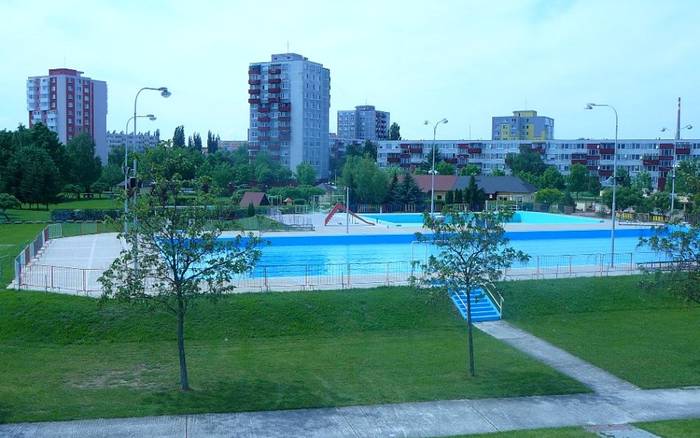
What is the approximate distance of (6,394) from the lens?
1504 centimetres

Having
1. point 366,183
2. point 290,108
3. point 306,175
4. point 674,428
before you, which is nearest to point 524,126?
point 290,108

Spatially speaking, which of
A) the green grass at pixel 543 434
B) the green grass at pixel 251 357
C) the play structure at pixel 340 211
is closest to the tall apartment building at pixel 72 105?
the play structure at pixel 340 211

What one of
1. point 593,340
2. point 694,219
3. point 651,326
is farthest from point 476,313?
point 694,219

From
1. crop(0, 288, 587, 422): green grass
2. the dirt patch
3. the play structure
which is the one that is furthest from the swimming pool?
the dirt patch

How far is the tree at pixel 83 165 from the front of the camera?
Answer: 8419 centimetres

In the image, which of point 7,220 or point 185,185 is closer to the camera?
point 185,185

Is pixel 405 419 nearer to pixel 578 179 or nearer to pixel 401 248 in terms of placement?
pixel 401 248

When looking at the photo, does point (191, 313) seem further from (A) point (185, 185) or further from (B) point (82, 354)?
(A) point (185, 185)

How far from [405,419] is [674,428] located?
17.5 ft

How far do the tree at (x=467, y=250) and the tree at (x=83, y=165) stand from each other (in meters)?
73.7

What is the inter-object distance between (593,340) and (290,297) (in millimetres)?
9908

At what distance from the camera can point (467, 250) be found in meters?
17.5

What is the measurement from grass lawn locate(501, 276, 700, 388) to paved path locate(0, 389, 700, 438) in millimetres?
2053

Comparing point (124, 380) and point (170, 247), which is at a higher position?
point (170, 247)
